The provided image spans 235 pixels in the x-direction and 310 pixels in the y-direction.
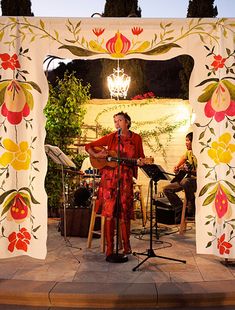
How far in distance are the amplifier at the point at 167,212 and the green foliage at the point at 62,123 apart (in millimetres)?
2045

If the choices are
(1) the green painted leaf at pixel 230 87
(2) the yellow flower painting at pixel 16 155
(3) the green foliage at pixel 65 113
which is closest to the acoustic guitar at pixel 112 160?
(2) the yellow flower painting at pixel 16 155


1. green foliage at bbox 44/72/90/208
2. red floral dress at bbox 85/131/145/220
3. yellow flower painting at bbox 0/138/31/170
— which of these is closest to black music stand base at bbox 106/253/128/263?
red floral dress at bbox 85/131/145/220

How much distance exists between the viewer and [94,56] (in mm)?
4699

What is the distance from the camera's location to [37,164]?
4.67 metres

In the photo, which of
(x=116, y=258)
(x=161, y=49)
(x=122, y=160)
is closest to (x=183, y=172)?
(x=122, y=160)

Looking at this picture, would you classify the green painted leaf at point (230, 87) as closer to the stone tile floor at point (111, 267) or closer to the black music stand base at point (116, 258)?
the stone tile floor at point (111, 267)

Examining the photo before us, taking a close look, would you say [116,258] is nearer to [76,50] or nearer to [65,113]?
[76,50]

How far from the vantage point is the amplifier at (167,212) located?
758cm

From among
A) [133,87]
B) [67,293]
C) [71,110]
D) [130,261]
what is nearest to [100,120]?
[71,110]

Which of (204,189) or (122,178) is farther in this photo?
(122,178)

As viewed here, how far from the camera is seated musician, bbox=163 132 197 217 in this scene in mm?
7035

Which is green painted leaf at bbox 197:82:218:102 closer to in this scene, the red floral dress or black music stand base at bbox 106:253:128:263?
the red floral dress

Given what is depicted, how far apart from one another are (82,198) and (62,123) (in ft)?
7.54

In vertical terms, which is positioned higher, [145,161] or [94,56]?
[94,56]
